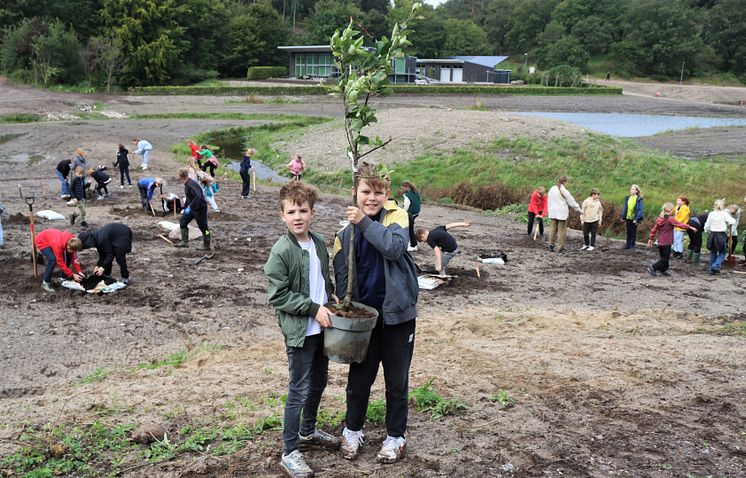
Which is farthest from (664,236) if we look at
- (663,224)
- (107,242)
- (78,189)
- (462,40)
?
(462,40)

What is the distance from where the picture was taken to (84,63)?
231ft

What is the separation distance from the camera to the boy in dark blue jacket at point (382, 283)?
4375 mm

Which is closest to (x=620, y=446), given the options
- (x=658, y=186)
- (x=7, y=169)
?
(x=658, y=186)

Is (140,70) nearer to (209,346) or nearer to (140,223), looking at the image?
(140,223)

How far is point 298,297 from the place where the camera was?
441 centimetres

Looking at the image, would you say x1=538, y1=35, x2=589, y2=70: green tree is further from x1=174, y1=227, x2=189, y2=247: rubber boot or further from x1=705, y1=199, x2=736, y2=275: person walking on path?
x1=174, y1=227, x2=189, y2=247: rubber boot

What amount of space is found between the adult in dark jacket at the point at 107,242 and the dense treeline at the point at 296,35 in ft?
150

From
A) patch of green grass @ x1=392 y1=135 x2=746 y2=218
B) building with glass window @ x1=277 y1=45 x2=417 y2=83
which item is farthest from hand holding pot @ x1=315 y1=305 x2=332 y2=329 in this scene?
building with glass window @ x1=277 y1=45 x2=417 y2=83

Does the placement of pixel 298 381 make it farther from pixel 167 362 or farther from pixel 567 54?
pixel 567 54

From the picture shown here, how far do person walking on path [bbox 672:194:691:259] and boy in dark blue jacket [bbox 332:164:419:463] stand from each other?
13990mm

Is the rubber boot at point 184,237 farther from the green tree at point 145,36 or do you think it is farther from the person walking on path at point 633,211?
the green tree at point 145,36

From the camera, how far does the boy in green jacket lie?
4418mm

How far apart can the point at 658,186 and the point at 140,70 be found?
214ft

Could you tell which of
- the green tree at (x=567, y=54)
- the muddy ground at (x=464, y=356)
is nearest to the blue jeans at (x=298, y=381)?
the muddy ground at (x=464, y=356)
